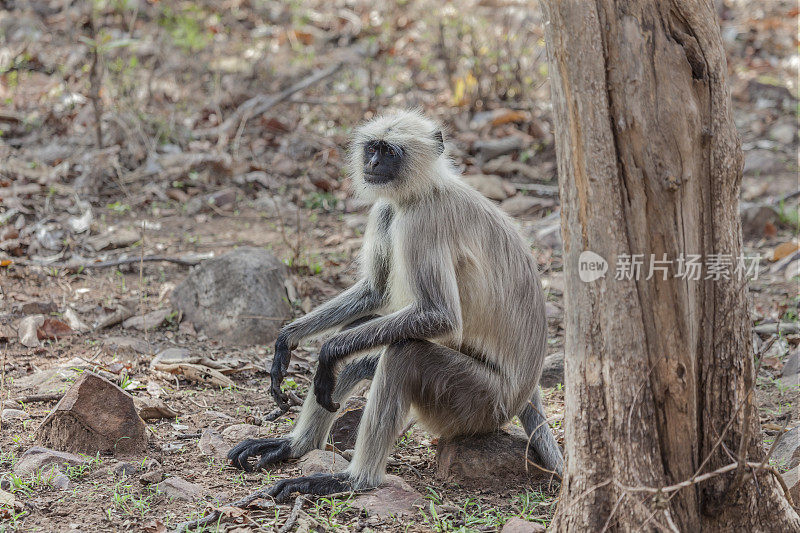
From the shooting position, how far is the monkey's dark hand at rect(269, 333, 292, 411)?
3.64 m

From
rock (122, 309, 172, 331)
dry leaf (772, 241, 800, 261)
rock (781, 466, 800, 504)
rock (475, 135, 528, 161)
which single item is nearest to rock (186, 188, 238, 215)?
rock (122, 309, 172, 331)

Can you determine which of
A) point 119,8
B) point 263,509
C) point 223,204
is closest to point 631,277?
point 263,509

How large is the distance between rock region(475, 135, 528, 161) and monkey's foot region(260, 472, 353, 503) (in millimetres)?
4848

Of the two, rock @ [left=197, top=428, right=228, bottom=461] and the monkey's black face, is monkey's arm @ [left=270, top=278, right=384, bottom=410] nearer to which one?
rock @ [left=197, top=428, right=228, bottom=461]

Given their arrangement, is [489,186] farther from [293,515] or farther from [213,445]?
[293,515]

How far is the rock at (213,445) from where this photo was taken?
3.54 m

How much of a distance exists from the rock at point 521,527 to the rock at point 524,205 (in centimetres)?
419

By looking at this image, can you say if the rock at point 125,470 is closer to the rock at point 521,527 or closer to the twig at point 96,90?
the rock at point 521,527

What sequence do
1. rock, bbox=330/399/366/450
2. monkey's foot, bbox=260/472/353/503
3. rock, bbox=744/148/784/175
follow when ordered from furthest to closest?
rock, bbox=744/148/784/175
rock, bbox=330/399/366/450
monkey's foot, bbox=260/472/353/503

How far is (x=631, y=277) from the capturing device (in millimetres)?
2377

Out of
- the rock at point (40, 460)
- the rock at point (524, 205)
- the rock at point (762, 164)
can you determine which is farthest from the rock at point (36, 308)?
the rock at point (762, 164)

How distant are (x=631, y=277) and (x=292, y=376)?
8.34ft

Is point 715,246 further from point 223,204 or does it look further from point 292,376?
point 223,204

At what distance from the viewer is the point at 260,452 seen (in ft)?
11.6
